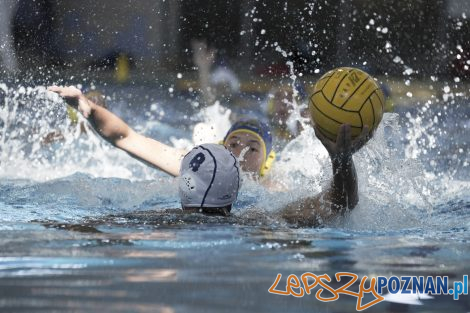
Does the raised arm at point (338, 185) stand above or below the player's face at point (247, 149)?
below

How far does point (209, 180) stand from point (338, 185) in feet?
2.62

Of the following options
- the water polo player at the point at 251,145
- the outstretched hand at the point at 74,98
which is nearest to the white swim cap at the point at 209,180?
the outstretched hand at the point at 74,98

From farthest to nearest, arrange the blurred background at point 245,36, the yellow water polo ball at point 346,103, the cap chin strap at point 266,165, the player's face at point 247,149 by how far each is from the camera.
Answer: the blurred background at point 245,36 < the cap chin strap at point 266,165 < the player's face at point 247,149 < the yellow water polo ball at point 346,103

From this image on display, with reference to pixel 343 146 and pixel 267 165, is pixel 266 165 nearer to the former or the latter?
pixel 267 165

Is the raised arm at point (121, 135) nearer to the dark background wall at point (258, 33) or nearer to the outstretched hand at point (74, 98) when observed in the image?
the outstretched hand at point (74, 98)

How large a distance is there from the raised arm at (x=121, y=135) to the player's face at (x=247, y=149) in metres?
0.41

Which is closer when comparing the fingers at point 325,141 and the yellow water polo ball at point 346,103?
the fingers at point 325,141

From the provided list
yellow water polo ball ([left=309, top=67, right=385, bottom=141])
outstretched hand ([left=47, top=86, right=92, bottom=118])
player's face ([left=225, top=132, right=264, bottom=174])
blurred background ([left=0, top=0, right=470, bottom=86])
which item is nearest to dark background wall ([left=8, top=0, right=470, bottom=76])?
blurred background ([left=0, top=0, right=470, bottom=86])

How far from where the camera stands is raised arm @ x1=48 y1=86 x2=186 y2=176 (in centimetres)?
564

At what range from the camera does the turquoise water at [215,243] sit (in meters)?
2.91

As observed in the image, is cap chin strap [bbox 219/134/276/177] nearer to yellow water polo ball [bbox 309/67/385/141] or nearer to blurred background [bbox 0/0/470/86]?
yellow water polo ball [bbox 309/67/385/141]

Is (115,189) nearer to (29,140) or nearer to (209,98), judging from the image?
(29,140)

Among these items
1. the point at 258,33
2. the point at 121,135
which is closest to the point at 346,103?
the point at 121,135

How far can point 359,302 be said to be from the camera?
288 cm
